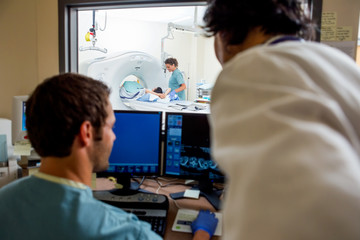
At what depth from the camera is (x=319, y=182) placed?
13.0 inches

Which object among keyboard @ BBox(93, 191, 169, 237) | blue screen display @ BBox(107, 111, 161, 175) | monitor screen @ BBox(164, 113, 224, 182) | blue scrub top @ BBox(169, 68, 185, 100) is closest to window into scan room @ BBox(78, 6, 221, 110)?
blue scrub top @ BBox(169, 68, 185, 100)

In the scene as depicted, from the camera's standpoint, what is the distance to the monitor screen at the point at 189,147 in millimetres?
1513

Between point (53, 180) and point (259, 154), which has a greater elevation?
point (259, 154)

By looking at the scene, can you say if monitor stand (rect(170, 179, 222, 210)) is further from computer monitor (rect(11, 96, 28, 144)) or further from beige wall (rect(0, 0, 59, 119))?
beige wall (rect(0, 0, 59, 119))

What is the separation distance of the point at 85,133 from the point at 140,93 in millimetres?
2725

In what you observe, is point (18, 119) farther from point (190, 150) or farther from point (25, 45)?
point (190, 150)

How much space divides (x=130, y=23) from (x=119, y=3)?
4855 mm

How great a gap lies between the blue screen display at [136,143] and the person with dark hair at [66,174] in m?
0.50

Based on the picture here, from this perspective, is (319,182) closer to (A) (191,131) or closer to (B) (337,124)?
(B) (337,124)

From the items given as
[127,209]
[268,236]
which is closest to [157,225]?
[127,209]

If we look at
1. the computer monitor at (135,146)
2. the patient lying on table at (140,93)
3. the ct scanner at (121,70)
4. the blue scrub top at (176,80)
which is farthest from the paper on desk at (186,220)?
A: the blue scrub top at (176,80)

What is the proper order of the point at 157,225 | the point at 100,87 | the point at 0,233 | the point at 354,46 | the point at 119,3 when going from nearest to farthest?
1. the point at 0,233
2. the point at 100,87
3. the point at 157,225
4. the point at 354,46
5. the point at 119,3

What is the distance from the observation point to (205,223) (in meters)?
1.19

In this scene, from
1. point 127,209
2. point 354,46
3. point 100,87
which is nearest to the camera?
point 100,87
